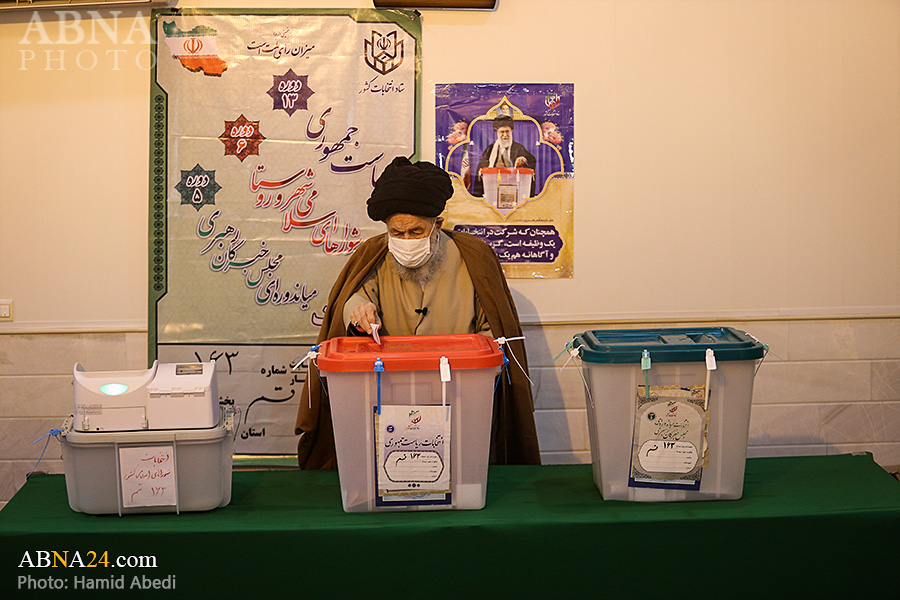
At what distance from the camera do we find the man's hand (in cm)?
218

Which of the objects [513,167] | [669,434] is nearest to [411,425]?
[669,434]

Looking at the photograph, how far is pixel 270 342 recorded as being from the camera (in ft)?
10.3

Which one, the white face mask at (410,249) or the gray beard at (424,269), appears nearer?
the white face mask at (410,249)

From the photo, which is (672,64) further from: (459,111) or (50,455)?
(50,455)

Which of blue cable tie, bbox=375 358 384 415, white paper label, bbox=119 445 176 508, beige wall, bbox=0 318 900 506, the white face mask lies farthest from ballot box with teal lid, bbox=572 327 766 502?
beige wall, bbox=0 318 900 506

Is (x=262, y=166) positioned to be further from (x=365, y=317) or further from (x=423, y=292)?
(x=365, y=317)

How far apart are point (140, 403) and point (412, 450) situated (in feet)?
2.10

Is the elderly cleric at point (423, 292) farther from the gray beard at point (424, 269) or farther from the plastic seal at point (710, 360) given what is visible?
the plastic seal at point (710, 360)

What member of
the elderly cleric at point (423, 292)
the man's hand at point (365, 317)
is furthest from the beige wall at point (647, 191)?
the man's hand at point (365, 317)

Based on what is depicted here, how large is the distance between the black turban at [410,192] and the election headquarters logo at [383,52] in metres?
0.80

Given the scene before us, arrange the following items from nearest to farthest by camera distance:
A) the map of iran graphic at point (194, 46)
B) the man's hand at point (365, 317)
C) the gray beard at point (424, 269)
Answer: the man's hand at point (365, 317), the gray beard at point (424, 269), the map of iran graphic at point (194, 46)

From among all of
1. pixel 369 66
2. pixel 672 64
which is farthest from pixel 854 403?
pixel 369 66

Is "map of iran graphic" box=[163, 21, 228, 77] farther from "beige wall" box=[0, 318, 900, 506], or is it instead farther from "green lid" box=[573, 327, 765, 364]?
"green lid" box=[573, 327, 765, 364]

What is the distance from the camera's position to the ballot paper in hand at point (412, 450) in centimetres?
165
